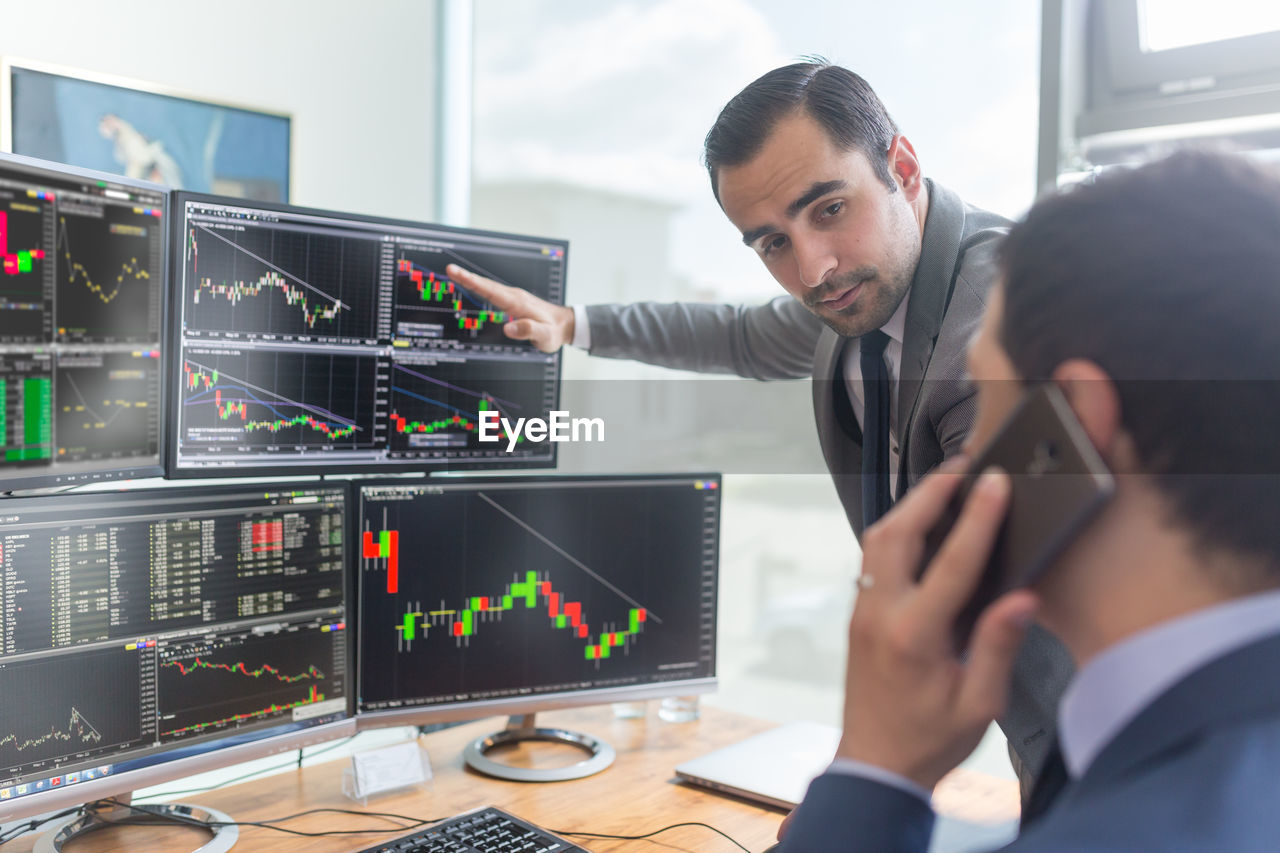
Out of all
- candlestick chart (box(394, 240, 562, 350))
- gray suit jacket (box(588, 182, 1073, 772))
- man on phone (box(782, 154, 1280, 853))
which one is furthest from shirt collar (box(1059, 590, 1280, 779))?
candlestick chart (box(394, 240, 562, 350))

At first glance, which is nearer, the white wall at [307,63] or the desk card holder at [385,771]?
the desk card holder at [385,771]

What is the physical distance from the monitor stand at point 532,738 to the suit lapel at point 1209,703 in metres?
A: 1.01

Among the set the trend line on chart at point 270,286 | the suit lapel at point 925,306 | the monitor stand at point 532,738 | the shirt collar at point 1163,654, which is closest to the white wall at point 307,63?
the trend line on chart at point 270,286

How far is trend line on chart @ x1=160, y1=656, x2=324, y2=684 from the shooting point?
3.93 ft

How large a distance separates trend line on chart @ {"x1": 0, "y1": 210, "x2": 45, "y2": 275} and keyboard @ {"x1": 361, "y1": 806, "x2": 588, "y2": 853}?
0.76 metres

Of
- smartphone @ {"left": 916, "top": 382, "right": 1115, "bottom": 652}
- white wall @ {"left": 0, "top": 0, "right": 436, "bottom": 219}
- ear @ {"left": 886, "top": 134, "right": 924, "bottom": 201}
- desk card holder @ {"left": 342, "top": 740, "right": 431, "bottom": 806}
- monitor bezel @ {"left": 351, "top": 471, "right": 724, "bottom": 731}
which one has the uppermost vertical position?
white wall @ {"left": 0, "top": 0, "right": 436, "bottom": 219}

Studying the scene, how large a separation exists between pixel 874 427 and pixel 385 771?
2.84ft

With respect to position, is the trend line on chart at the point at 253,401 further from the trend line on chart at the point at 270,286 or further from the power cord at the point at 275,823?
the power cord at the point at 275,823

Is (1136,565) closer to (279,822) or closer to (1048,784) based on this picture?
(1048,784)

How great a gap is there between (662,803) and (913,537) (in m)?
0.88

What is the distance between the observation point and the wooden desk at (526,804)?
1.20 meters

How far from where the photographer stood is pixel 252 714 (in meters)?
1.25

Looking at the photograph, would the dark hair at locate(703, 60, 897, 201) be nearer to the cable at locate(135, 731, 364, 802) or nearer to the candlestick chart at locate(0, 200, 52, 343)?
the candlestick chart at locate(0, 200, 52, 343)

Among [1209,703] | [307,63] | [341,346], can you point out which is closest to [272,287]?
[341,346]
